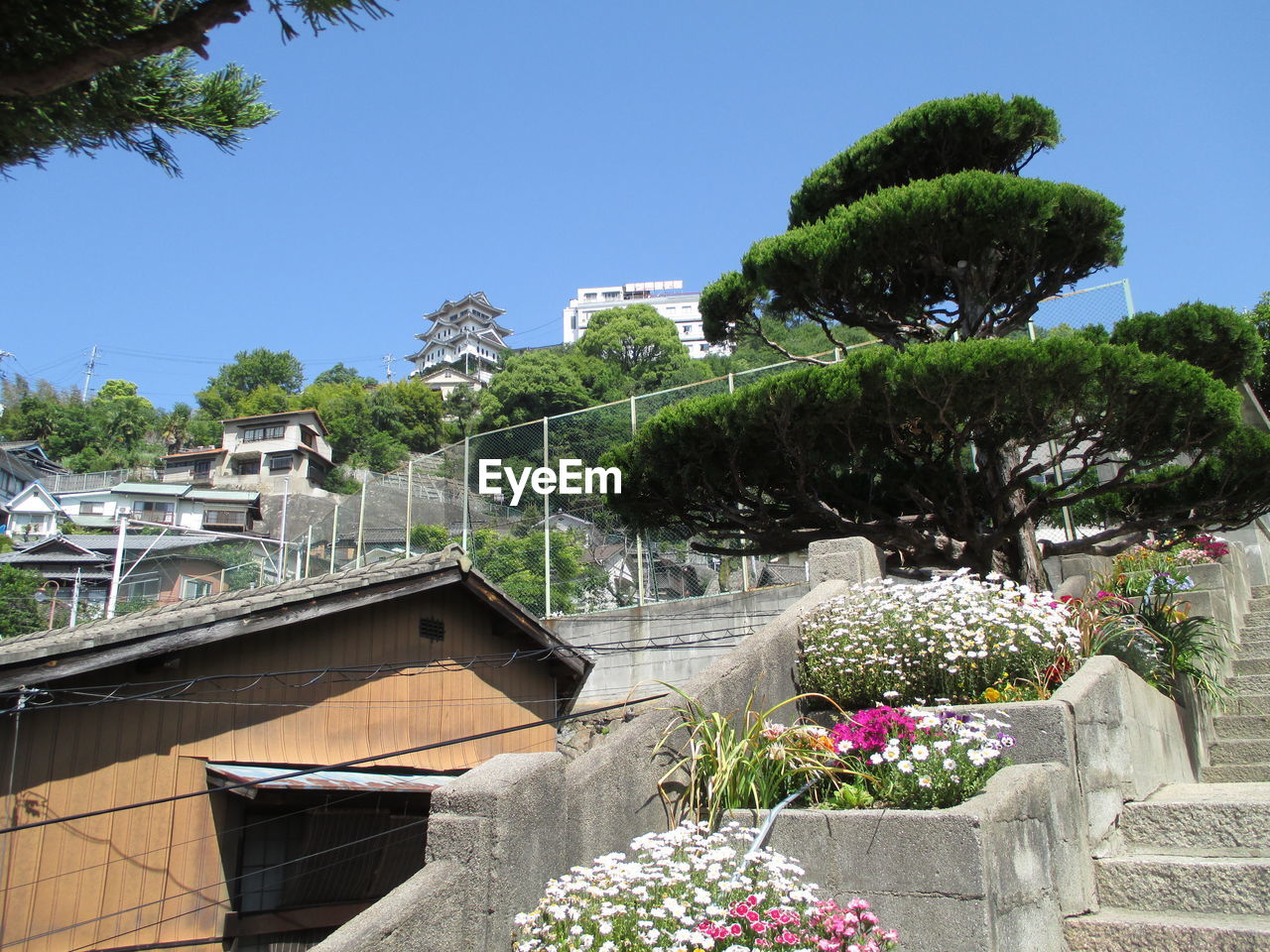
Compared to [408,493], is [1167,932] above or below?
below

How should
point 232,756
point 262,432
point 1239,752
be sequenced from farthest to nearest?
point 262,432 < point 232,756 < point 1239,752

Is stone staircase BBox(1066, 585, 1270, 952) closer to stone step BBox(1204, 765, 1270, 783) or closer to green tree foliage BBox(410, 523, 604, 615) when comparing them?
stone step BBox(1204, 765, 1270, 783)

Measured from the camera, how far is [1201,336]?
32.5ft

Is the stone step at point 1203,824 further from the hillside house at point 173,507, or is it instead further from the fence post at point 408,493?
the hillside house at point 173,507

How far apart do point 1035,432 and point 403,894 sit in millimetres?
7412

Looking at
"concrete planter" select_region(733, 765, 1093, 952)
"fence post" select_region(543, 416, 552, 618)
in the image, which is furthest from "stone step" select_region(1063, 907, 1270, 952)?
"fence post" select_region(543, 416, 552, 618)

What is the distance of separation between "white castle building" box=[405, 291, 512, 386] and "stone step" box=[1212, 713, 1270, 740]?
109376 mm

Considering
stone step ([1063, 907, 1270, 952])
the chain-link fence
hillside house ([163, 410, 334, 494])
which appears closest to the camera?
stone step ([1063, 907, 1270, 952])

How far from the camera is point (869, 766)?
4.36 metres

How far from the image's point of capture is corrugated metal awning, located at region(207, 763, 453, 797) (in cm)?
709

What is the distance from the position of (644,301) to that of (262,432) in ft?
220

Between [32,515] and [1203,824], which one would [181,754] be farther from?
[32,515]

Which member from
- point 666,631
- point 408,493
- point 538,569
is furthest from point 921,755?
point 408,493

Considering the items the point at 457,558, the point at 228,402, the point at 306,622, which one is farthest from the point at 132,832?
the point at 228,402
